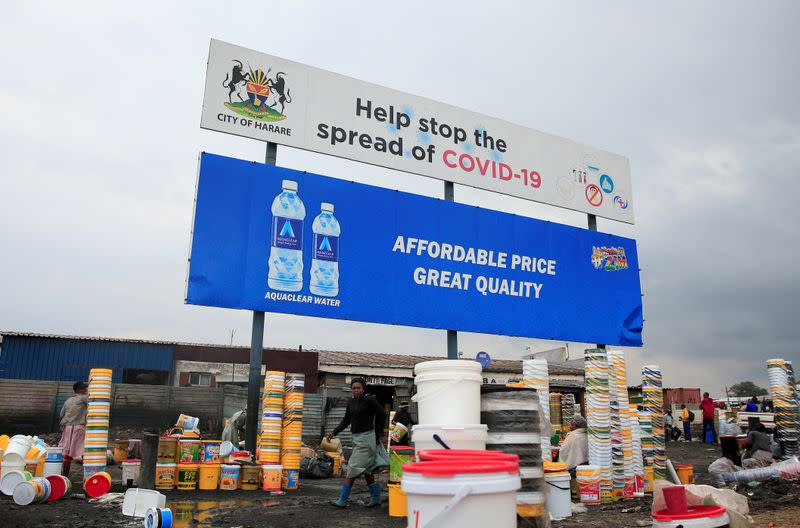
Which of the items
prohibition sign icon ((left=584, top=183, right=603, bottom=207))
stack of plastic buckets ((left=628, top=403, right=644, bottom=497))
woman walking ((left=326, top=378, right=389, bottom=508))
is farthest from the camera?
prohibition sign icon ((left=584, top=183, right=603, bottom=207))

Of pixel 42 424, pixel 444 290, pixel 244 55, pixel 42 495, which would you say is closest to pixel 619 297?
pixel 444 290

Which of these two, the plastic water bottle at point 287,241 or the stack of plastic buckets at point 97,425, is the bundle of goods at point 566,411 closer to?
the plastic water bottle at point 287,241

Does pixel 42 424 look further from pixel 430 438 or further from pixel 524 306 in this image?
pixel 430 438

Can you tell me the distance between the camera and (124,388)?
18344mm

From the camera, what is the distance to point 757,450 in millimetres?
10672

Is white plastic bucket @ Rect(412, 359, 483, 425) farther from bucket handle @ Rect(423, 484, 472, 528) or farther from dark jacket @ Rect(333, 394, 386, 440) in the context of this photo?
dark jacket @ Rect(333, 394, 386, 440)

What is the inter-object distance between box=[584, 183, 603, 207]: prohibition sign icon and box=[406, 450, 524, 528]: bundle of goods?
14.2 m

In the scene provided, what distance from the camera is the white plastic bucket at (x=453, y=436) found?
15.9 feet

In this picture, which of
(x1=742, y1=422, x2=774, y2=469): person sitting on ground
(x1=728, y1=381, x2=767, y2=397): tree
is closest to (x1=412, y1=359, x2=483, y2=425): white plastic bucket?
(x1=742, y1=422, x2=774, y2=469): person sitting on ground

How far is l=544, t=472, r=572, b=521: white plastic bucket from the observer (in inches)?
296

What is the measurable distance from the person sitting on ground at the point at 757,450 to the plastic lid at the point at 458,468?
9.14 m

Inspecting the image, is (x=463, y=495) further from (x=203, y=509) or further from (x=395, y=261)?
(x=395, y=261)

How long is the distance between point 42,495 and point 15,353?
19.2 meters

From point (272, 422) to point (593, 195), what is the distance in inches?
426
